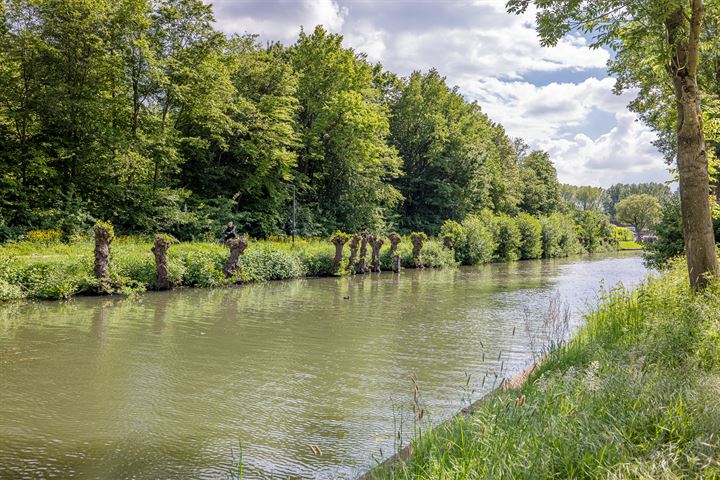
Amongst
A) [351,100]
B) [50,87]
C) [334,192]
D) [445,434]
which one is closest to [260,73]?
[351,100]

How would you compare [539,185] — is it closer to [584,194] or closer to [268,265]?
[268,265]

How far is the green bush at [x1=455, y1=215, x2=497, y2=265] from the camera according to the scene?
143 ft

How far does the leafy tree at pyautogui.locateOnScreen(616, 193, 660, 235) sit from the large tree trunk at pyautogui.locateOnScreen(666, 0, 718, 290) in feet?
402

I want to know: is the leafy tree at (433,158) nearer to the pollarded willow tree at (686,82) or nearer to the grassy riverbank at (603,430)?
the pollarded willow tree at (686,82)

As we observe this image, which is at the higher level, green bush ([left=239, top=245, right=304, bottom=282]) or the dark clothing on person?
the dark clothing on person

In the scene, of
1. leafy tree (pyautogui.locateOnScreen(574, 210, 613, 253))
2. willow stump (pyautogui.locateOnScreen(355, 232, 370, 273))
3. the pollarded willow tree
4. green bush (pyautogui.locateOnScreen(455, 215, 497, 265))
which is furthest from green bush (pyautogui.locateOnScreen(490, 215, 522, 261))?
the pollarded willow tree

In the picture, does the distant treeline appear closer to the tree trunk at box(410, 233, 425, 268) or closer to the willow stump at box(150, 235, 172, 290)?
the tree trunk at box(410, 233, 425, 268)

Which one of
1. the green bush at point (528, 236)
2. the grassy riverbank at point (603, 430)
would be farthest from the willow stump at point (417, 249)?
the grassy riverbank at point (603, 430)

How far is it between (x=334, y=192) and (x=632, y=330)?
1427 inches

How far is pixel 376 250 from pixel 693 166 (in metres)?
24.5

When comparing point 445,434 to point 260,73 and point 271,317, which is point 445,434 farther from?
point 260,73

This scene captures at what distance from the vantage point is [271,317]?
48.7 feet

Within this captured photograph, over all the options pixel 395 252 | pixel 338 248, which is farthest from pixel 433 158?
pixel 338 248

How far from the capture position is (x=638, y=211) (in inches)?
4769
